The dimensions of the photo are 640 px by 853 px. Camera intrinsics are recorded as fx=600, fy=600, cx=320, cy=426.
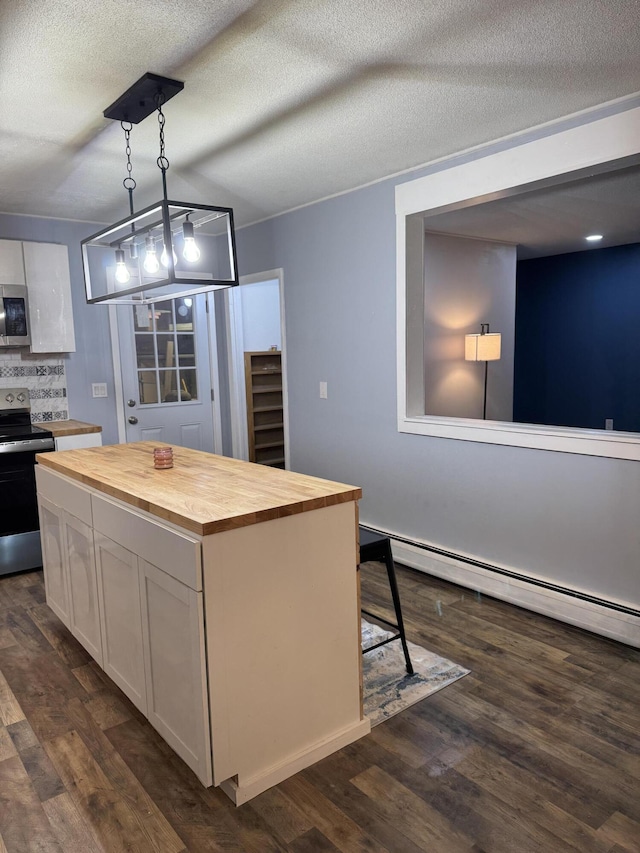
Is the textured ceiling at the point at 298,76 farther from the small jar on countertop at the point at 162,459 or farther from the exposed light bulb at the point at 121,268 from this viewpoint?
the small jar on countertop at the point at 162,459

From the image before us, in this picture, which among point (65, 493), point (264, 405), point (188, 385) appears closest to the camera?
point (65, 493)

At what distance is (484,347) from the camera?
4.77 metres

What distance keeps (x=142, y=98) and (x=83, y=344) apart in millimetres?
2629

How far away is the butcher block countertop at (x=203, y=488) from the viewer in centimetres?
178

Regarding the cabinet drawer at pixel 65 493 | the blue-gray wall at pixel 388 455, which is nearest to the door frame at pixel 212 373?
the blue-gray wall at pixel 388 455

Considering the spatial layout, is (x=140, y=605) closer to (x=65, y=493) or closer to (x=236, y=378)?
(x=65, y=493)

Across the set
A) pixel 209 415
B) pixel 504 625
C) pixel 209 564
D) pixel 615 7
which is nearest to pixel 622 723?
pixel 504 625

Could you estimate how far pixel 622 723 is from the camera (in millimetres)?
2154

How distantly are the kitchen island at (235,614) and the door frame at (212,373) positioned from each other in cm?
248

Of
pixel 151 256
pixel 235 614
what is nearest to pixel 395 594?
pixel 235 614

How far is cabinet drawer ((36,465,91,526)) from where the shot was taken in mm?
2451

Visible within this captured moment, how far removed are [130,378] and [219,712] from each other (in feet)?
11.5

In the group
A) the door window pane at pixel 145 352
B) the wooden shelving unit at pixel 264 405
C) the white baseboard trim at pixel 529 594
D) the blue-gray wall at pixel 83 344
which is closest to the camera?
the white baseboard trim at pixel 529 594

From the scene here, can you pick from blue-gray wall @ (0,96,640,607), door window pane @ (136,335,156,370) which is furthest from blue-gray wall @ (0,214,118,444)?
door window pane @ (136,335,156,370)
